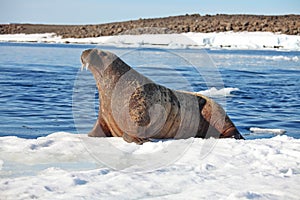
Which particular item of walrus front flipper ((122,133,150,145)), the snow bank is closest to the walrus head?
walrus front flipper ((122,133,150,145))

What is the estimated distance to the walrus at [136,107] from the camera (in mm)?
A: 5461

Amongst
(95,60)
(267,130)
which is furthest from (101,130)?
(267,130)

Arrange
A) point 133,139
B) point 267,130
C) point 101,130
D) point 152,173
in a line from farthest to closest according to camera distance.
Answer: point 267,130
point 101,130
point 133,139
point 152,173

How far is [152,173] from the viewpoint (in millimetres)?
3920

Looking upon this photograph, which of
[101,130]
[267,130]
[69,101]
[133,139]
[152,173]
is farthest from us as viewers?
[69,101]

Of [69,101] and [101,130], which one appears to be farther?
[69,101]

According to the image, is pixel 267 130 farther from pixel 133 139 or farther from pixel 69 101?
pixel 69 101

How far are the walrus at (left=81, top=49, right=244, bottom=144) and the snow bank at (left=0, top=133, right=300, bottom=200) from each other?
1.29 ft

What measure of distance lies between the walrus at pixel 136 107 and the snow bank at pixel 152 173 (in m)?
0.39

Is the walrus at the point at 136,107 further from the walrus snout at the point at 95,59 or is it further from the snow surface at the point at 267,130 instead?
the snow surface at the point at 267,130

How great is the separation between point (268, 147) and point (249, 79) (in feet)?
36.0

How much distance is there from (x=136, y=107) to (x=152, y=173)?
1.61 m

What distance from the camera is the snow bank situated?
11.1 feet

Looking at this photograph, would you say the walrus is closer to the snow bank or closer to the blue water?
the snow bank
